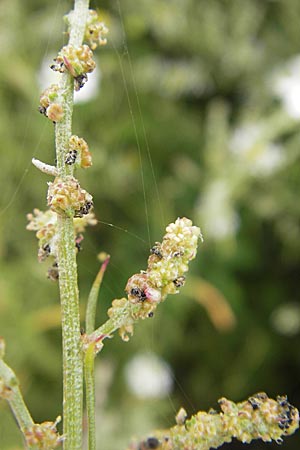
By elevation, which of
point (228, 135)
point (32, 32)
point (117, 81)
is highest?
point (32, 32)

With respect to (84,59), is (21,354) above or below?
above

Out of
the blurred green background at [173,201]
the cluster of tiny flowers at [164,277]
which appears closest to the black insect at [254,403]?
the cluster of tiny flowers at [164,277]

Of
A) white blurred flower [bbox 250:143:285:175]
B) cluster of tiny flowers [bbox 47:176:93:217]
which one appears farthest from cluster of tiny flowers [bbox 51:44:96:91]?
white blurred flower [bbox 250:143:285:175]


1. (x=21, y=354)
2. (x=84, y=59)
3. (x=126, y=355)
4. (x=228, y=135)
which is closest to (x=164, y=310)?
(x=126, y=355)

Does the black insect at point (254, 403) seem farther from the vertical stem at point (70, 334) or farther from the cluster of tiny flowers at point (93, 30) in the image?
the cluster of tiny flowers at point (93, 30)

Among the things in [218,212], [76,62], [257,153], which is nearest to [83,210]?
[76,62]

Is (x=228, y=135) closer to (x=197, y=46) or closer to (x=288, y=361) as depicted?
(x=197, y=46)

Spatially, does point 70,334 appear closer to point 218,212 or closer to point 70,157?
point 70,157
